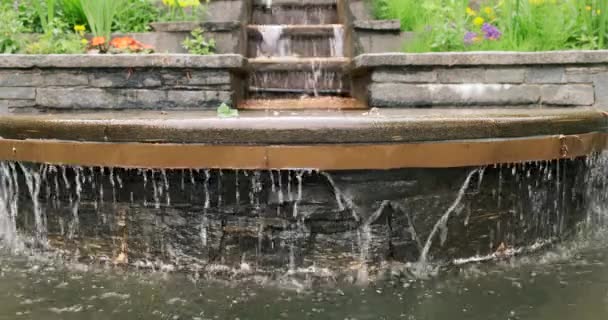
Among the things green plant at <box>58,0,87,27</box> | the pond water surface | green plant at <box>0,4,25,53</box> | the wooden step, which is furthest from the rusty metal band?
green plant at <box>58,0,87,27</box>

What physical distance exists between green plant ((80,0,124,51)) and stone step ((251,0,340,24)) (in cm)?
167

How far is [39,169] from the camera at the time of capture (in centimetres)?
289

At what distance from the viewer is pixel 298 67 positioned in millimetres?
4688

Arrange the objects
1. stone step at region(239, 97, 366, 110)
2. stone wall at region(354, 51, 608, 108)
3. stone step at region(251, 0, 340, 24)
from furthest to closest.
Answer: stone step at region(251, 0, 340, 24) < stone step at region(239, 97, 366, 110) < stone wall at region(354, 51, 608, 108)

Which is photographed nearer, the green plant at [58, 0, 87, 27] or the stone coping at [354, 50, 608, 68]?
the stone coping at [354, 50, 608, 68]

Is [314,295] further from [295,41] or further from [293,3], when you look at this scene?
[293,3]

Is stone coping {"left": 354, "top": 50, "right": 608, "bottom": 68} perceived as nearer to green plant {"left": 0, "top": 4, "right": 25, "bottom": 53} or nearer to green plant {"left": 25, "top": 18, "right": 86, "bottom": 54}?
green plant {"left": 25, "top": 18, "right": 86, "bottom": 54}

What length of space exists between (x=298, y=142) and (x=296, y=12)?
3626 millimetres

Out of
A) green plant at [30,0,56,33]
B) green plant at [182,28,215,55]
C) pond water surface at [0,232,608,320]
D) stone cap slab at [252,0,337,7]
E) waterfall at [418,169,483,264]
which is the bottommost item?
pond water surface at [0,232,608,320]

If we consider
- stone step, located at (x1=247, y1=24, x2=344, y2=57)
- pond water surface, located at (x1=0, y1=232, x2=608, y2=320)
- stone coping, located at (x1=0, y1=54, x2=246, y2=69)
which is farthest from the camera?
stone step, located at (x1=247, y1=24, x2=344, y2=57)

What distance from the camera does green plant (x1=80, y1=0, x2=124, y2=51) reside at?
14.0 feet

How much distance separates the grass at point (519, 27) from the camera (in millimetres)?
4375

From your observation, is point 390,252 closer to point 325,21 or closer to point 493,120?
point 493,120

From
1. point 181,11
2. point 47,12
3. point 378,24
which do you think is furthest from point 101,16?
point 378,24
